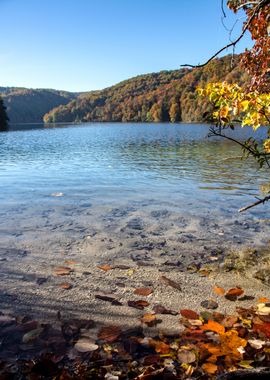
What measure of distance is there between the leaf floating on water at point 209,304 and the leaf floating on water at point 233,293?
0.27 metres

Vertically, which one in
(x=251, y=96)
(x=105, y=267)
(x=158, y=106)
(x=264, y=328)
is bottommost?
(x=105, y=267)

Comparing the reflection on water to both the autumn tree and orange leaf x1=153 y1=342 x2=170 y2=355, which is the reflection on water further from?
orange leaf x1=153 y1=342 x2=170 y2=355

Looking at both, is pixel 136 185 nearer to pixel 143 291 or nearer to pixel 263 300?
pixel 143 291

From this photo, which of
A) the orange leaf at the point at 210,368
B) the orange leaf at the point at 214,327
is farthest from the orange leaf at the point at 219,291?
the orange leaf at the point at 210,368

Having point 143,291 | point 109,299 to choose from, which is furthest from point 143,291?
point 109,299

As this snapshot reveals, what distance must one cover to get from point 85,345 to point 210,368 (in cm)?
126

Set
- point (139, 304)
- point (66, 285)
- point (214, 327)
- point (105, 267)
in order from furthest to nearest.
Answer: point (105, 267) < point (66, 285) < point (139, 304) < point (214, 327)

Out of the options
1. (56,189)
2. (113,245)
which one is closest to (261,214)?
(113,245)

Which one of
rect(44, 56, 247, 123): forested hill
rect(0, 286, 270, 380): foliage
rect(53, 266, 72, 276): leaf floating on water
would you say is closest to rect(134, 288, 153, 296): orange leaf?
rect(0, 286, 270, 380): foliage

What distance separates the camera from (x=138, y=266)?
5.53 metres

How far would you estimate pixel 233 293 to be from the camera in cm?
449

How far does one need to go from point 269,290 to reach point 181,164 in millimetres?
16885

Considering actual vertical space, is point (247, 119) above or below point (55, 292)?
above

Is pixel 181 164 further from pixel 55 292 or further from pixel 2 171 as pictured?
pixel 55 292
